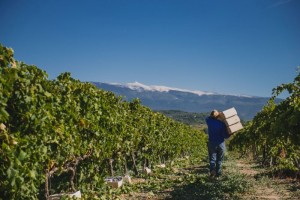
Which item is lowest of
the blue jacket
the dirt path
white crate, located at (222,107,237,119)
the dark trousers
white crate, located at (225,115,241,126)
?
the dirt path

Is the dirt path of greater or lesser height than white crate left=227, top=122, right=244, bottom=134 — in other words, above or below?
below

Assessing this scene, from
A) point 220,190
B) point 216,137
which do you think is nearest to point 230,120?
point 216,137

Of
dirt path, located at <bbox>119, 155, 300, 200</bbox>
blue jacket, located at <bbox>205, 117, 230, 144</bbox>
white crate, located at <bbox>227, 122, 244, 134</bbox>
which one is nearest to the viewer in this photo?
dirt path, located at <bbox>119, 155, 300, 200</bbox>

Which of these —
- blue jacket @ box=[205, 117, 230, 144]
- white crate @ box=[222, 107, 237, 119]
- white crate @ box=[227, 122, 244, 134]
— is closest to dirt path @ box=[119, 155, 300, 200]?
blue jacket @ box=[205, 117, 230, 144]

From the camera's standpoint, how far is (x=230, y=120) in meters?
12.5

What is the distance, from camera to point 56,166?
30.1 feet

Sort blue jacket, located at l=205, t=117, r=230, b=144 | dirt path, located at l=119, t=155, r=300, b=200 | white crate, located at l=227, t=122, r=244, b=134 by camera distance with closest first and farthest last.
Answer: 1. dirt path, located at l=119, t=155, r=300, b=200
2. white crate, located at l=227, t=122, r=244, b=134
3. blue jacket, located at l=205, t=117, r=230, b=144

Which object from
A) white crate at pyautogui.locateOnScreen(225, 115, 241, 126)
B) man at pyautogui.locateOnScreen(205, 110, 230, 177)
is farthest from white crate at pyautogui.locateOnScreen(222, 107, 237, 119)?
→ man at pyautogui.locateOnScreen(205, 110, 230, 177)

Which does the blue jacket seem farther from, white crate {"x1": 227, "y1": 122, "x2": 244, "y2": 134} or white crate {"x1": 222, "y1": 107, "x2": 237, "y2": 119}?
white crate {"x1": 222, "y1": 107, "x2": 237, "y2": 119}

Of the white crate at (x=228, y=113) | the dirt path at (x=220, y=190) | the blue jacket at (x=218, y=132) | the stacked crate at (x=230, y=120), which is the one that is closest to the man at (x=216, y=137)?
the blue jacket at (x=218, y=132)

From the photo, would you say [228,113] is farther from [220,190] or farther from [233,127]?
[220,190]

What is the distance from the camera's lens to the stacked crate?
12422 mm

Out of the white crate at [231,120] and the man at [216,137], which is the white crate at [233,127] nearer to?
the white crate at [231,120]

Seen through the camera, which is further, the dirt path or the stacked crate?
the stacked crate
